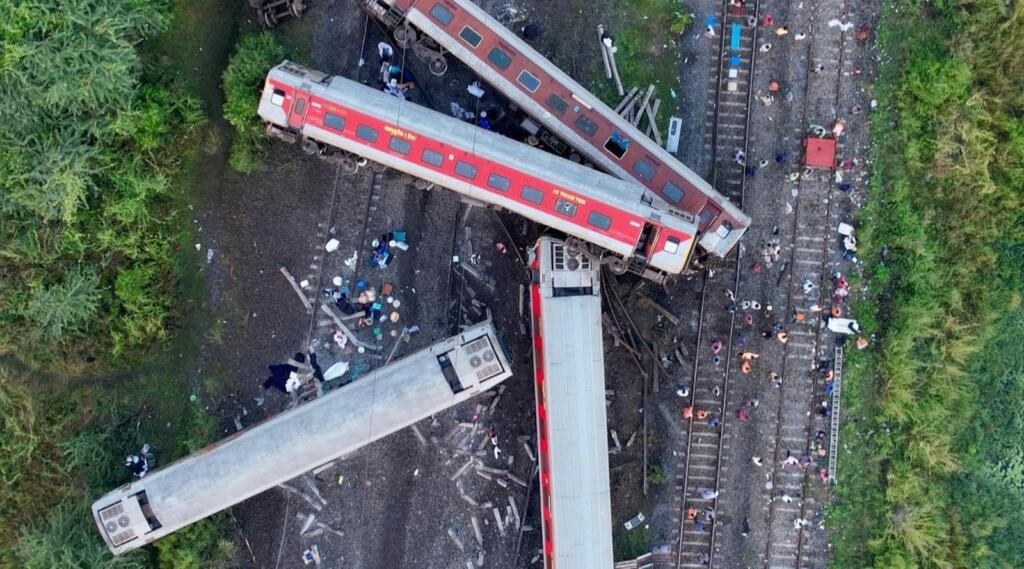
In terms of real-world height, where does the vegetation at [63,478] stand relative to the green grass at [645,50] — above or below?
below

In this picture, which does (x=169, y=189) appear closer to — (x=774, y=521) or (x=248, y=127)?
(x=248, y=127)


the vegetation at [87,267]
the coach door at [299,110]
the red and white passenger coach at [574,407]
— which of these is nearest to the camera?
the vegetation at [87,267]

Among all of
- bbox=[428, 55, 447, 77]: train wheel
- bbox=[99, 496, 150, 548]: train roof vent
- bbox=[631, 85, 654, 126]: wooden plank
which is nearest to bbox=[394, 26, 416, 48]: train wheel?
bbox=[428, 55, 447, 77]: train wheel

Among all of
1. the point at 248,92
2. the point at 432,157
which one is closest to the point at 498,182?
the point at 432,157

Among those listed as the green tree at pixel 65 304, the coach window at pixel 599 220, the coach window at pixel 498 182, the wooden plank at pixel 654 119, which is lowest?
the green tree at pixel 65 304

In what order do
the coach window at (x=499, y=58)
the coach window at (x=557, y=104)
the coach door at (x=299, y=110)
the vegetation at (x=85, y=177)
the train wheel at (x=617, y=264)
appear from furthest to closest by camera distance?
the train wheel at (x=617, y=264), the coach window at (x=557, y=104), the coach window at (x=499, y=58), the coach door at (x=299, y=110), the vegetation at (x=85, y=177)

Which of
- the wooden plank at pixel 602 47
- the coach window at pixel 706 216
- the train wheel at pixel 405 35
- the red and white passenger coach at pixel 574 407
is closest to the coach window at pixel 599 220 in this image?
the red and white passenger coach at pixel 574 407

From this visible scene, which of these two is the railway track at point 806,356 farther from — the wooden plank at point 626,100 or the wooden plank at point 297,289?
the wooden plank at point 297,289
